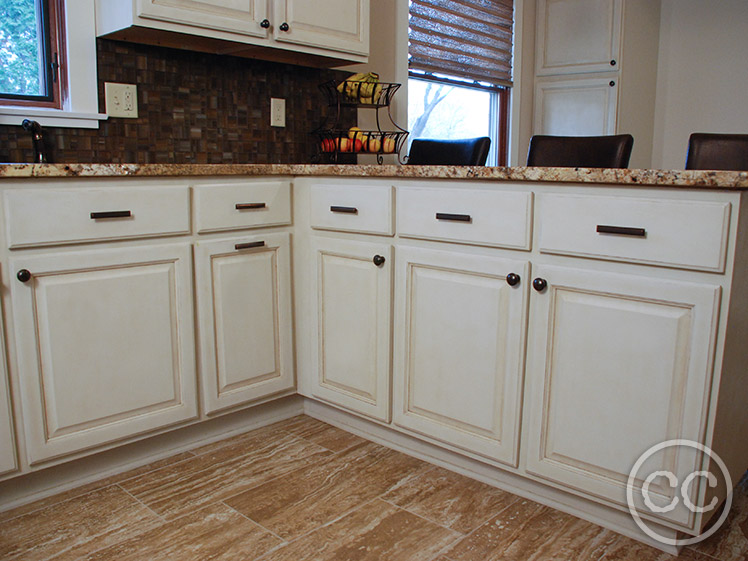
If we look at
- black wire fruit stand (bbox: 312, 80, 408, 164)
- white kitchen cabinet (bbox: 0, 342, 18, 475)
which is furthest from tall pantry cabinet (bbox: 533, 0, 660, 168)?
white kitchen cabinet (bbox: 0, 342, 18, 475)

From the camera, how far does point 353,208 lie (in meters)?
2.13

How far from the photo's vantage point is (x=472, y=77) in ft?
12.0

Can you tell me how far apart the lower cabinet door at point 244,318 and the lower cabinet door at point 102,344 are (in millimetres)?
67

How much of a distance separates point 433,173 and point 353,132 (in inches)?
36.0

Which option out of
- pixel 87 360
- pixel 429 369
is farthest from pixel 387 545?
pixel 87 360

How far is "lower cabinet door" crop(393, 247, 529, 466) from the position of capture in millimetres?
1797

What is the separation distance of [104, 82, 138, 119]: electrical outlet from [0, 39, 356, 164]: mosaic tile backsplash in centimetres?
2

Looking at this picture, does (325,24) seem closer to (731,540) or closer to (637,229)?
(637,229)

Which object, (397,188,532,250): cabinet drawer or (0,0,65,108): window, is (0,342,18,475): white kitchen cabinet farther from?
(397,188,532,250): cabinet drawer

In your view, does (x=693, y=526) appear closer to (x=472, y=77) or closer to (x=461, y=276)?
(x=461, y=276)

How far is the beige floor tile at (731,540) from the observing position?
159cm

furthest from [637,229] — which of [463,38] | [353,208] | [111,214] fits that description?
[463,38]

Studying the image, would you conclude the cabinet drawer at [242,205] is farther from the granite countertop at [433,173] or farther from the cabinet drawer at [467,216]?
the cabinet drawer at [467,216]

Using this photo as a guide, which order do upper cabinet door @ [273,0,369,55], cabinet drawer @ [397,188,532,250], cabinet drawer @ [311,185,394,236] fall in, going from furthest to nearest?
upper cabinet door @ [273,0,369,55]
cabinet drawer @ [311,185,394,236]
cabinet drawer @ [397,188,532,250]
